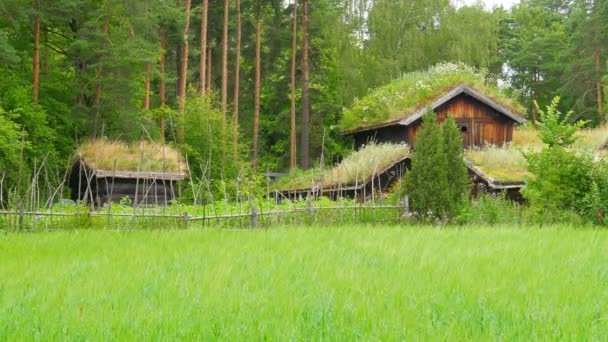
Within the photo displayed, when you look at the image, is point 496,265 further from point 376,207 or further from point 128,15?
point 128,15

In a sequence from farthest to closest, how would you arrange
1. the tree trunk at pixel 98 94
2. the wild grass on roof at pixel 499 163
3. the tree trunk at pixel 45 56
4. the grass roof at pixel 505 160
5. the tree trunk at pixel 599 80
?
the tree trunk at pixel 599 80 → the tree trunk at pixel 45 56 → the tree trunk at pixel 98 94 → the wild grass on roof at pixel 499 163 → the grass roof at pixel 505 160

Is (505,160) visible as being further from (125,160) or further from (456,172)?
(125,160)

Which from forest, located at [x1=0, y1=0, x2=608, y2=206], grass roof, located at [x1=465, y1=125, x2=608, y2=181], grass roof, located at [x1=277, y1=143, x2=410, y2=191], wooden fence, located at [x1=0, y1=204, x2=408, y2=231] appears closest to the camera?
wooden fence, located at [x1=0, y1=204, x2=408, y2=231]

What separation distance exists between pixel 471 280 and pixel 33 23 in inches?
886

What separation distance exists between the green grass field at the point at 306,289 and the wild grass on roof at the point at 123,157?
8999 mm

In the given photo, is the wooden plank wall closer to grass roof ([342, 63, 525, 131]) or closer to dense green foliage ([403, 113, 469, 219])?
grass roof ([342, 63, 525, 131])

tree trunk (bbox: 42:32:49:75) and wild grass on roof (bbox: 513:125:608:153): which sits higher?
tree trunk (bbox: 42:32:49:75)

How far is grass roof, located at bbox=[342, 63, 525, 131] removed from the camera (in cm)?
2525

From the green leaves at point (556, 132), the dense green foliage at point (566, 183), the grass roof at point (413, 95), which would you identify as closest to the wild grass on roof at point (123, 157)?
the grass roof at point (413, 95)

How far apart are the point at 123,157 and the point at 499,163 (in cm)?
1278

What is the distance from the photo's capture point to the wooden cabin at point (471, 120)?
25156 millimetres

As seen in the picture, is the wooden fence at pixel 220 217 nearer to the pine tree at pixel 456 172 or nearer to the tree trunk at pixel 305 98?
the pine tree at pixel 456 172

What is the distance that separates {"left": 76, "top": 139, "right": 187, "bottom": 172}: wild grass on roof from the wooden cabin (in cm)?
951

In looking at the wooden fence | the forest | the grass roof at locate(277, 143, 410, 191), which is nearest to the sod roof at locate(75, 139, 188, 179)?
the forest
